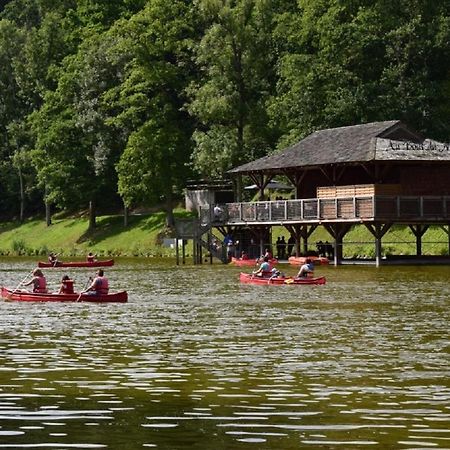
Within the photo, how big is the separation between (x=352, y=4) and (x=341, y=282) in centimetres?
3818

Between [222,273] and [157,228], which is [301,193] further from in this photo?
[157,228]

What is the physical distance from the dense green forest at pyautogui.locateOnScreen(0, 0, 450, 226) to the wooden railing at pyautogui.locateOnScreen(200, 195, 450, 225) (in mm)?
11677

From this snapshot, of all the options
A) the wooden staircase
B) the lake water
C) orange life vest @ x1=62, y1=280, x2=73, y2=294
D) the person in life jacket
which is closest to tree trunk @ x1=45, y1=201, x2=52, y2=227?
the wooden staircase

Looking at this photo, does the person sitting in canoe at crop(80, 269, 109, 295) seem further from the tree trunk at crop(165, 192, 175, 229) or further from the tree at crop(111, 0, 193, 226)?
the tree trunk at crop(165, 192, 175, 229)

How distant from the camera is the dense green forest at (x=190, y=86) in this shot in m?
81.3

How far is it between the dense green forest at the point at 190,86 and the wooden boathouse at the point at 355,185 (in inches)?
326

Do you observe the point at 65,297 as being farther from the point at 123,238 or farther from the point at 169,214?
the point at 123,238

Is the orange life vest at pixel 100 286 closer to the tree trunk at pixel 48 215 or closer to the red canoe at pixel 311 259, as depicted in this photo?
the red canoe at pixel 311 259

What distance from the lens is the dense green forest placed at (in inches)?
3201

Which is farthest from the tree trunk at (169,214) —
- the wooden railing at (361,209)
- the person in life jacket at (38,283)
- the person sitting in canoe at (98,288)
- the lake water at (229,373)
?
the person sitting in canoe at (98,288)

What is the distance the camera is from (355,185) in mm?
67438

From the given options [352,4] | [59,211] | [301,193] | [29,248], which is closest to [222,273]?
[301,193]

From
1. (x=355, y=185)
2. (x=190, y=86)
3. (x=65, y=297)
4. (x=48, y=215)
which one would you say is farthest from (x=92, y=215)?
(x=65, y=297)

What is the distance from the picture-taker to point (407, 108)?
79.9m
